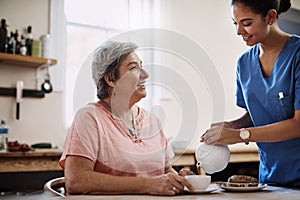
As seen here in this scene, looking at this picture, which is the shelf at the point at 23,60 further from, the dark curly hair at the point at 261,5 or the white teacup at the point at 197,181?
the white teacup at the point at 197,181

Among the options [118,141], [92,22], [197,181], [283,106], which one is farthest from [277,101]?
[92,22]

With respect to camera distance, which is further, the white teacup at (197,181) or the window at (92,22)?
the window at (92,22)

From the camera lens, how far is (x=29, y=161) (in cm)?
236

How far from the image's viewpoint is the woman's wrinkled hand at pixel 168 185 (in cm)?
125

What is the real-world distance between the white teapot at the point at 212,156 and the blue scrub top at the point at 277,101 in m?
0.25

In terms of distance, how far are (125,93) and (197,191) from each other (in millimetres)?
509

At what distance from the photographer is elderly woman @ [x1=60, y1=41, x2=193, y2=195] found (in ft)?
4.20

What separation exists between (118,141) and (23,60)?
153 centimetres

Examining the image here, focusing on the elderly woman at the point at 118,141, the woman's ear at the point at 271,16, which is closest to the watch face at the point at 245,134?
the elderly woman at the point at 118,141

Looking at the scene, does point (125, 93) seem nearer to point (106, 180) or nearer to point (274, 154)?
point (106, 180)

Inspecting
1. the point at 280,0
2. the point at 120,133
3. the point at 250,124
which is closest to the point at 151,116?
the point at 120,133

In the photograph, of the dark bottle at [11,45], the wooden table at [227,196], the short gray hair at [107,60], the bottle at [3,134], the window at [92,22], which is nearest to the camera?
the wooden table at [227,196]

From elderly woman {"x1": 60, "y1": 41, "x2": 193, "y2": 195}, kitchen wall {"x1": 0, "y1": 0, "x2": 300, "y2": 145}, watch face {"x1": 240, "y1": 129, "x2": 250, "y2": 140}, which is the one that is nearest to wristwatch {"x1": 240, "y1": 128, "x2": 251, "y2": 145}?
watch face {"x1": 240, "y1": 129, "x2": 250, "y2": 140}

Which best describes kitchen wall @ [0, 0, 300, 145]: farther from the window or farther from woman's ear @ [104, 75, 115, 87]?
woman's ear @ [104, 75, 115, 87]
